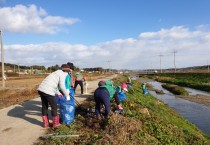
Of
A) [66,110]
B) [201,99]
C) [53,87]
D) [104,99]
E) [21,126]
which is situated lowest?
[201,99]

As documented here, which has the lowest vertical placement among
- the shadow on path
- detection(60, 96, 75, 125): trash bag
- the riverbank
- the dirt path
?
the riverbank

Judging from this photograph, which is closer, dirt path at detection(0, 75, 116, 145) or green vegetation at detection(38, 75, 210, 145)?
green vegetation at detection(38, 75, 210, 145)

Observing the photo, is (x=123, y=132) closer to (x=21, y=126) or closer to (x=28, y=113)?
(x=21, y=126)

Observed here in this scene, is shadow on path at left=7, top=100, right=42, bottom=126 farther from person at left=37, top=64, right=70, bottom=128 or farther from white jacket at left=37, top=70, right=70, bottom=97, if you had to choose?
white jacket at left=37, top=70, right=70, bottom=97

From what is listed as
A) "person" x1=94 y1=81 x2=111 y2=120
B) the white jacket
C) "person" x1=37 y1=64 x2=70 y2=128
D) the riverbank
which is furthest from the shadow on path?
the riverbank

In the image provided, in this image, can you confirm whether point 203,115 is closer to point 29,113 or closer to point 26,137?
point 29,113

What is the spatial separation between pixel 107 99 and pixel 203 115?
38.0ft

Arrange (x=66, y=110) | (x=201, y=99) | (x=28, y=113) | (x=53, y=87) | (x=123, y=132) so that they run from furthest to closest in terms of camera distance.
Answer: (x=201, y=99) → (x=28, y=113) → (x=66, y=110) → (x=53, y=87) → (x=123, y=132)

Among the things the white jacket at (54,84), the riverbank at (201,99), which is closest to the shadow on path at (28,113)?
the white jacket at (54,84)

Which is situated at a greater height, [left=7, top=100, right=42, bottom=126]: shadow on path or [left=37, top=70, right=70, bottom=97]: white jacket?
[left=37, top=70, right=70, bottom=97]: white jacket

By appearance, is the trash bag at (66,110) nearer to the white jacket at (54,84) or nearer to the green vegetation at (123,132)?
the green vegetation at (123,132)

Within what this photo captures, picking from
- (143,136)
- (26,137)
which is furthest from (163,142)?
(26,137)

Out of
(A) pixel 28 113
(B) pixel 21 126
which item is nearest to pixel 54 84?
(B) pixel 21 126

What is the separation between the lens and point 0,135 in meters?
8.52
